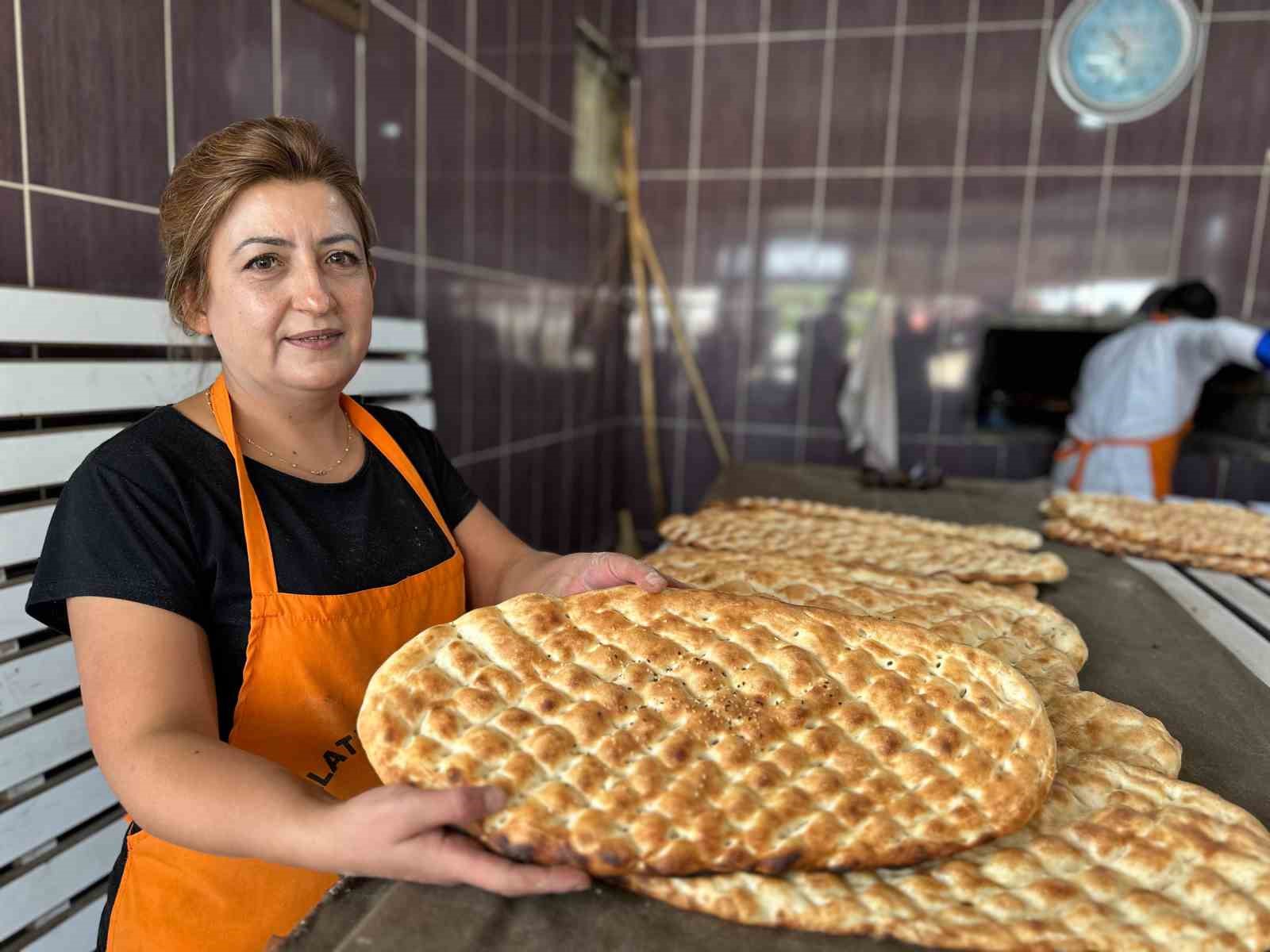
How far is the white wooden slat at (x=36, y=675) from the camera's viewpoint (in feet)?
4.81

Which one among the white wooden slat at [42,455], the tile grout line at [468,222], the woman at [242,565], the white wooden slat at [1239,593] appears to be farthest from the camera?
the tile grout line at [468,222]

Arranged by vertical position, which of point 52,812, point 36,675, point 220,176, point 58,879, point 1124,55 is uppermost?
point 1124,55

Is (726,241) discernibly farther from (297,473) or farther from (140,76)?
(297,473)

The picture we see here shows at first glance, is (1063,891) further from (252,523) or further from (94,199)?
(94,199)

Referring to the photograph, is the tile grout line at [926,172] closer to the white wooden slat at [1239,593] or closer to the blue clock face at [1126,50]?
the blue clock face at [1126,50]

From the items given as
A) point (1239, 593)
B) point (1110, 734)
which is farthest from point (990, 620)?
point (1239, 593)

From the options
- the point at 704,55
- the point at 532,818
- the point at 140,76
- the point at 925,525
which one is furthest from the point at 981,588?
the point at 704,55

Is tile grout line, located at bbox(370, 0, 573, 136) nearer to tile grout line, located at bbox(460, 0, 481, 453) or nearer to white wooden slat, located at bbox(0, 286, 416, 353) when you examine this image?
tile grout line, located at bbox(460, 0, 481, 453)

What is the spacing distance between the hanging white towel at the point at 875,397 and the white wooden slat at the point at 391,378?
8.61 ft

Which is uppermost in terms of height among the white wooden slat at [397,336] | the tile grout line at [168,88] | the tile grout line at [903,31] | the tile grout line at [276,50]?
the tile grout line at [903,31]

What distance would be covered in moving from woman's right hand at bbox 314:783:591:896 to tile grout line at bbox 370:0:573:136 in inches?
103

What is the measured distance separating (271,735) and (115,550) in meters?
0.33

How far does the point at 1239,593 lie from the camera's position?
188 cm

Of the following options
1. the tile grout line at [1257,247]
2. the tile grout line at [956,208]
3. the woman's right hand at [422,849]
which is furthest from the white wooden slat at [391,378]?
the tile grout line at [1257,247]
